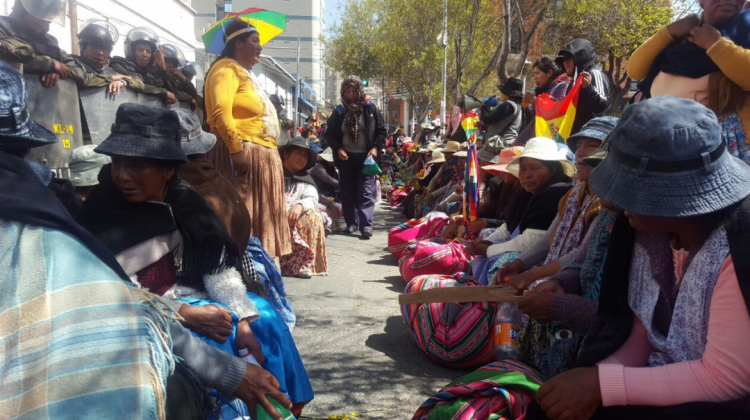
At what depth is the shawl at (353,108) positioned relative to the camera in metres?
8.22

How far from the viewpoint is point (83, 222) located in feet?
8.25

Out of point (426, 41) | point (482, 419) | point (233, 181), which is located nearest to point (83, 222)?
point (482, 419)

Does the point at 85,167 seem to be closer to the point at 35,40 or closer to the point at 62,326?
the point at 35,40

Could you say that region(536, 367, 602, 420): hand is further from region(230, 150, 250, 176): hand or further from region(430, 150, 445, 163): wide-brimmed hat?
region(430, 150, 445, 163): wide-brimmed hat

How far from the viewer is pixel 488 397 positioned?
7.68 feet

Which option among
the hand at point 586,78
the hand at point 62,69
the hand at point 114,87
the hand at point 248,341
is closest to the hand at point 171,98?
the hand at point 114,87

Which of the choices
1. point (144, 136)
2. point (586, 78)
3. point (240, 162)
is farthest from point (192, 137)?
point (586, 78)

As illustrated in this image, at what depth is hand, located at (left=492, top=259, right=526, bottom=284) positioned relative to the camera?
11.6ft

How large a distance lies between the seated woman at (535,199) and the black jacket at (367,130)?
13.6 feet

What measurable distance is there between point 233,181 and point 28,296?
3.70 meters

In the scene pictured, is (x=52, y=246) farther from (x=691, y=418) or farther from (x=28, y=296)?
(x=691, y=418)

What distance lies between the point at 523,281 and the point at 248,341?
53.5 inches

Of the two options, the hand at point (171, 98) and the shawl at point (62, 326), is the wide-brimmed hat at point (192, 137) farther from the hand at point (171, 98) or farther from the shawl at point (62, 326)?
the hand at point (171, 98)

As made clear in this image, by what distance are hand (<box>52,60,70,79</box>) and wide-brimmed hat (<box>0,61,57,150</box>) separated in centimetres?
338
